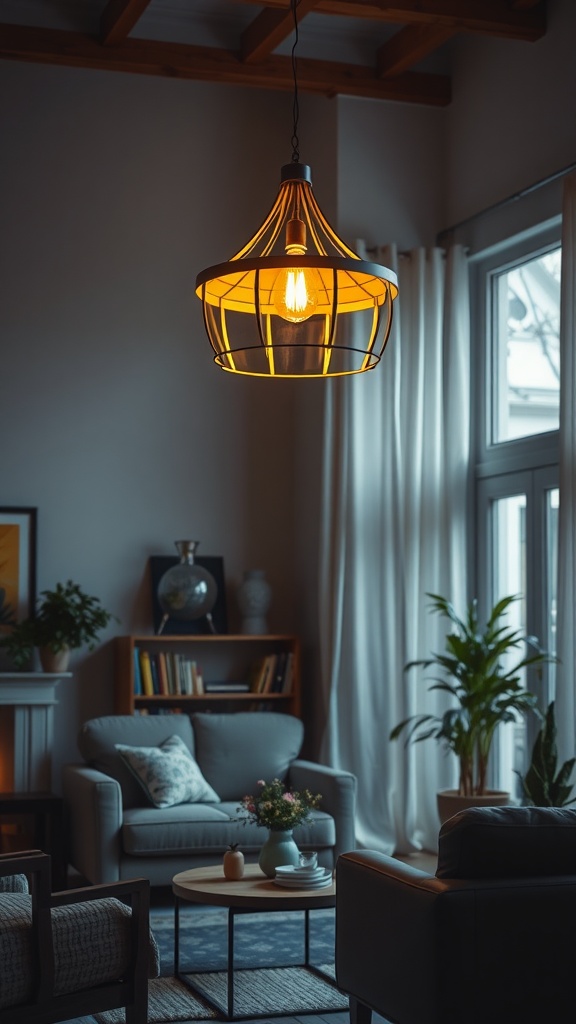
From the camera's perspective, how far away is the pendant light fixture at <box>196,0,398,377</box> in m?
3.00

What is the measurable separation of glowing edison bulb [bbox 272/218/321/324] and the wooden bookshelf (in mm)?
3617

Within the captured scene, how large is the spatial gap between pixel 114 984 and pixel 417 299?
4.35 m

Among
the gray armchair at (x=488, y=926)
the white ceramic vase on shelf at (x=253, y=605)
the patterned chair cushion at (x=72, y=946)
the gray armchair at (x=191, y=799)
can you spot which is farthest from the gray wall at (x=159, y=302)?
the gray armchair at (x=488, y=926)

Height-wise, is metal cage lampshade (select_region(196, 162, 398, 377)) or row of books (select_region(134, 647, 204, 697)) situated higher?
metal cage lampshade (select_region(196, 162, 398, 377))

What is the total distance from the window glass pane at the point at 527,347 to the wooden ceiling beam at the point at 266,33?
1677 mm

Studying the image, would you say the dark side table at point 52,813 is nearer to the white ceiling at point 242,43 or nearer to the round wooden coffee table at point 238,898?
the round wooden coffee table at point 238,898

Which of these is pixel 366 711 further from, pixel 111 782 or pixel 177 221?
pixel 177 221

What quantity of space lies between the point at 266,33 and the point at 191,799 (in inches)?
153

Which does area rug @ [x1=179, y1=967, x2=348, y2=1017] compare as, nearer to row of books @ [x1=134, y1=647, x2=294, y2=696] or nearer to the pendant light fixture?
the pendant light fixture

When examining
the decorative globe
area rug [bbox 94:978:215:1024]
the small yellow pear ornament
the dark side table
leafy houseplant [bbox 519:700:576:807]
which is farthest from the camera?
the decorative globe

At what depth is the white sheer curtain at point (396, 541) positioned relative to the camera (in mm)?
6508

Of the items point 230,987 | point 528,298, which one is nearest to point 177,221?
point 528,298

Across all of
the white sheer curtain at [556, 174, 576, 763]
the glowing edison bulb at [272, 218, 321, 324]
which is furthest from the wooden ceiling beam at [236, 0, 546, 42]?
the glowing edison bulb at [272, 218, 321, 324]

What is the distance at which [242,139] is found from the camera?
23.8ft
